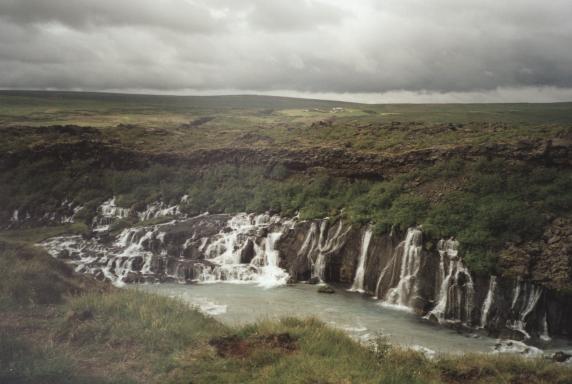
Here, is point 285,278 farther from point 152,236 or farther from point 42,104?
point 42,104

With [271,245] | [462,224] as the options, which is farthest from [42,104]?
[462,224]

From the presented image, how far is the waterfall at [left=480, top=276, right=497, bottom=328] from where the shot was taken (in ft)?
67.1

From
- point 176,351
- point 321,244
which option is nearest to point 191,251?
point 321,244

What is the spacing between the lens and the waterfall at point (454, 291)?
69.6 ft

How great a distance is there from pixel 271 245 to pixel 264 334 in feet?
57.4

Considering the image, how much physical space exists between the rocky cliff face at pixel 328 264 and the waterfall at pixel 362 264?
0.20 ft

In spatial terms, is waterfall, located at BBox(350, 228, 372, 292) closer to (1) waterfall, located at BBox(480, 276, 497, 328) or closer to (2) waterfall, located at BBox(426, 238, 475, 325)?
(2) waterfall, located at BBox(426, 238, 475, 325)

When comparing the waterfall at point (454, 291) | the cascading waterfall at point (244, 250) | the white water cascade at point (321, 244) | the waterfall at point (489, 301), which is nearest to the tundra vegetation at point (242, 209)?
the waterfall at point (489, 301)

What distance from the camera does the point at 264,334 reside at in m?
12.9

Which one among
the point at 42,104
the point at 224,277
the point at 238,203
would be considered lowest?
the point at 224,277

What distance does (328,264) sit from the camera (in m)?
27.8

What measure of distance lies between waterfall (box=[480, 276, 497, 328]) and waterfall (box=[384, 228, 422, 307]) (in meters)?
3.36

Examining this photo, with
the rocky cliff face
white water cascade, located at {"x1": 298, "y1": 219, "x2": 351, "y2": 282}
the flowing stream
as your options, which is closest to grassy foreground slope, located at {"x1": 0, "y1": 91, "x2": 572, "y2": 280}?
the rocky cliff face

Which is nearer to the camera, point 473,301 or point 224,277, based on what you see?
point 473,301
